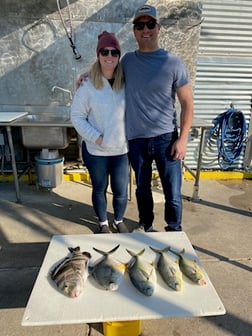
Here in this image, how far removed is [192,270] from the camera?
5.35 ft

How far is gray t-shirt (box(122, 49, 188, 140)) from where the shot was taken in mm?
2100

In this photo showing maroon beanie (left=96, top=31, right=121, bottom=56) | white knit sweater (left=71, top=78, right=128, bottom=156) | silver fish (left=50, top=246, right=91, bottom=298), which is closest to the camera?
silver fish (left=50, top=246, right=91, bottom=298)

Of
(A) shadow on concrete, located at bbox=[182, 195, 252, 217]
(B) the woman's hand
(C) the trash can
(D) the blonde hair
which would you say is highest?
(D) the blonde hair

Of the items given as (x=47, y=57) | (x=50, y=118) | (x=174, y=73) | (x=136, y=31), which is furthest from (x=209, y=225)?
(x=47, y=57)

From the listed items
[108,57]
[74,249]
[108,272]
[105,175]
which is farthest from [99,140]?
[108,272]

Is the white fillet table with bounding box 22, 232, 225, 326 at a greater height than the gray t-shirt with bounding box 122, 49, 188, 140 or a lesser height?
lesser

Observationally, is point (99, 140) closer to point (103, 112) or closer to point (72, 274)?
point (103, 112)

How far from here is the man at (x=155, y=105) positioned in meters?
2.09

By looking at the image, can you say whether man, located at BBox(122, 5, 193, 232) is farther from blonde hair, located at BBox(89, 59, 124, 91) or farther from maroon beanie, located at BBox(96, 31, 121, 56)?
maroon beanie, located at BBox(96, 31, 121, 56)

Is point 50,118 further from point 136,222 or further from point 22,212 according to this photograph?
point 136,222

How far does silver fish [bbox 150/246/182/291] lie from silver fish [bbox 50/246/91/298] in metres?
0.45

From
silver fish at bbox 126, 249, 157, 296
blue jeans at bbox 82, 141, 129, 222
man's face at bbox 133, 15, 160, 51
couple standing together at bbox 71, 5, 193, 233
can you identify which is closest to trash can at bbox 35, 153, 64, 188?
blue jeans at bbox 82, 141, 129, 222

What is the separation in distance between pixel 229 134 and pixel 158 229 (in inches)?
89.0

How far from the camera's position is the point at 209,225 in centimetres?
306
